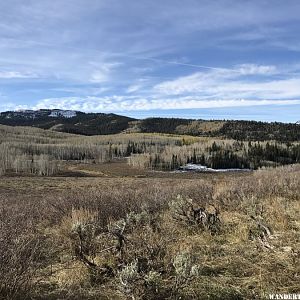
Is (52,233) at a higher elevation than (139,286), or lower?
lower

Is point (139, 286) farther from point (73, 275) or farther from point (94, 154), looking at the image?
point (94, 154)

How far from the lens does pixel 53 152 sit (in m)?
130

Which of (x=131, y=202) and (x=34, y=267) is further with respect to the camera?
(x=131, y=202)

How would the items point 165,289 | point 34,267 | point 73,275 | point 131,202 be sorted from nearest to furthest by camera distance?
point 165,289
point 34,267
point 73,275
point 131,202

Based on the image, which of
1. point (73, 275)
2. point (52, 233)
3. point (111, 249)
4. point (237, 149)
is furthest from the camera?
point (237, 149)

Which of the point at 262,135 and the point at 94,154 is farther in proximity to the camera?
the point at 262,135

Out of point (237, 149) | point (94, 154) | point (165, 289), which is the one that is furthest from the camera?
point (94, 154)

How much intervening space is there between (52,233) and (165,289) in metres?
4.65

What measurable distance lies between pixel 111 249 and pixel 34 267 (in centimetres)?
134

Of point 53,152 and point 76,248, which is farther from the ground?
point 76,248

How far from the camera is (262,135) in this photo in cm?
16950

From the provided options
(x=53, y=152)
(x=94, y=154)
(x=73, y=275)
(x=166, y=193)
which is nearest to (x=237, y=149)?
(x=94, y=154)

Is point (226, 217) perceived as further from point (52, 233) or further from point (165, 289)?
point (165, 289)

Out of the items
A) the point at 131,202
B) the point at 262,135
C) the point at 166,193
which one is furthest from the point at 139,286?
the point at 262,135
